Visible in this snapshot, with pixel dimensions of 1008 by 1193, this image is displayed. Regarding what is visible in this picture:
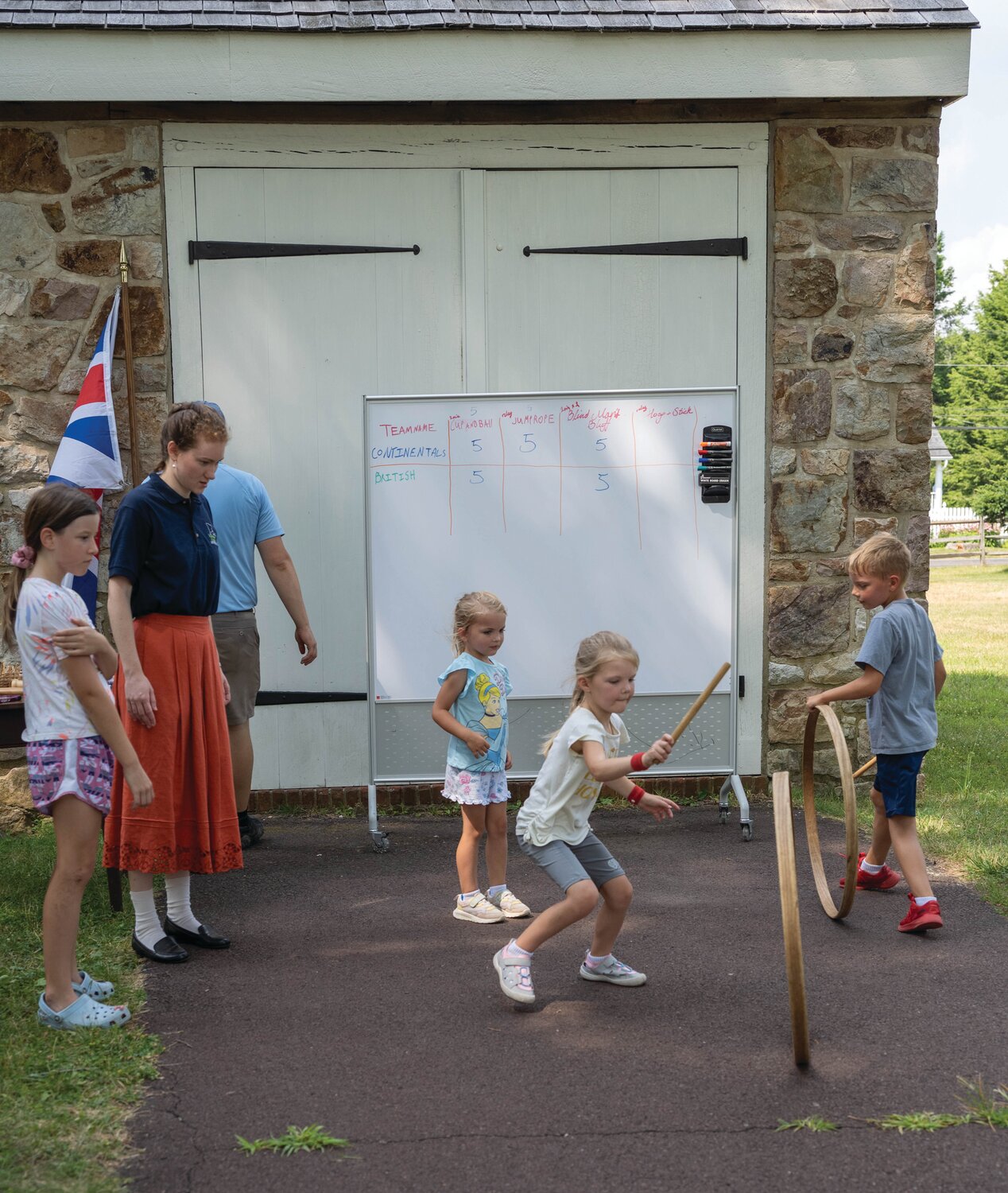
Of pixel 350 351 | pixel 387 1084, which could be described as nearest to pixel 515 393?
pixel 350 351

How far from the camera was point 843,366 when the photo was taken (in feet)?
20.6

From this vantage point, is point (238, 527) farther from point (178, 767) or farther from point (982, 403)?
point (982, 403)

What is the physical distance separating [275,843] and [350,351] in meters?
2.37

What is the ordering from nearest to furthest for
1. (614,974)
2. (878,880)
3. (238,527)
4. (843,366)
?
(614,974) → (878,880) → (238,527) → (843,366)

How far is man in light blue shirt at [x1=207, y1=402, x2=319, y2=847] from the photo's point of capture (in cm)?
534

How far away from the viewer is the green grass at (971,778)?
207 inches

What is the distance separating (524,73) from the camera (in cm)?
584

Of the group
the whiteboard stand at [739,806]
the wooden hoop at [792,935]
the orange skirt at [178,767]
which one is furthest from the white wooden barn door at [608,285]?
the wooden hoop at [792,935]

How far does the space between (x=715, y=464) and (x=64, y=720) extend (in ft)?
11.1

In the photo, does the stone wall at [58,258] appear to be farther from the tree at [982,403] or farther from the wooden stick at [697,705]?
the tree at [982,403]

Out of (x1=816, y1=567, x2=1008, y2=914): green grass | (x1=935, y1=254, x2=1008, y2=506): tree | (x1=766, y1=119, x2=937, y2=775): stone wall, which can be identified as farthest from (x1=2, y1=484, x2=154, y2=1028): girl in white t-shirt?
(x1=935, y1=254, x2=1008, y2=506): tree

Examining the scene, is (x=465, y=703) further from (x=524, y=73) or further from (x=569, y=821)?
(x=524, y=73)

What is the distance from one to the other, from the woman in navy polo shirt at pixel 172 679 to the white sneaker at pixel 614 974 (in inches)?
48.2

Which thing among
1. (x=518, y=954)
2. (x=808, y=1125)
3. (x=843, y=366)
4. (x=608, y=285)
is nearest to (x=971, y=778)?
(x=843, y=366)
